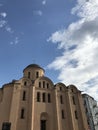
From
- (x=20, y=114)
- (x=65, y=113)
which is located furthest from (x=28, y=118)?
(x=65, y=113)

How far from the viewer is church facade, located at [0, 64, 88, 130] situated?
2800 centimetres

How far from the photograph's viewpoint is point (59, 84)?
35281 millimetres

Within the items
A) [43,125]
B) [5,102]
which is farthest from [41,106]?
[5,102]

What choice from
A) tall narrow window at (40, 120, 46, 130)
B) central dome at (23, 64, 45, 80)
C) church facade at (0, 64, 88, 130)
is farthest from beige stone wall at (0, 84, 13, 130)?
central dome at (23, 64, 45, 80)

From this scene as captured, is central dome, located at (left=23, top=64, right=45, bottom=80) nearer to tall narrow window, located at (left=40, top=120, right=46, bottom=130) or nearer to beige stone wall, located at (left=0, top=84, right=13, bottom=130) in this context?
beige stone wall, located at (left=0, top=84, right=13, bottom=130)

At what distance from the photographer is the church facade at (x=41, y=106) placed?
1102 inches

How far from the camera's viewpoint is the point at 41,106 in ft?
101

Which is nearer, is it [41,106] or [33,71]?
[41,106]

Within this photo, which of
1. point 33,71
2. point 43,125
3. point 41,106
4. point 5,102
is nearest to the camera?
point 5,102

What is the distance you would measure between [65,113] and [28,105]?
8.08m

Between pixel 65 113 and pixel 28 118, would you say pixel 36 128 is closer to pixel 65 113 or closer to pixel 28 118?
pixel 28 118

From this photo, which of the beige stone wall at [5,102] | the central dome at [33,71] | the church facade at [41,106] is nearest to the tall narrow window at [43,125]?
the church facade at [41,106]

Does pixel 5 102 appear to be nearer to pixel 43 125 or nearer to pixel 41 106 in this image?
pixel 41 106

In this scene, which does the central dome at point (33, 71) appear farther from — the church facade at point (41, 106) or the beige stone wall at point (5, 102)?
the beige stone wall at point (5, 102)
